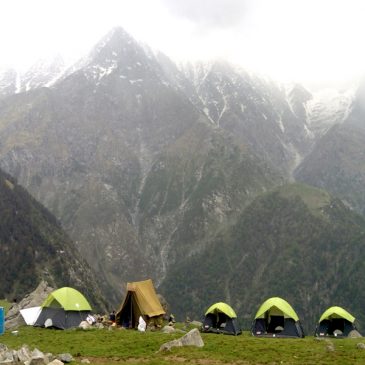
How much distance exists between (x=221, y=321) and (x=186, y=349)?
67.6ft

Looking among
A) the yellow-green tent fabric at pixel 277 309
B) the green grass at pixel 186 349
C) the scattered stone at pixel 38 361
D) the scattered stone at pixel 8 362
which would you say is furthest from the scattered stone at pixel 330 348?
the scattered stone at pixel 8 362

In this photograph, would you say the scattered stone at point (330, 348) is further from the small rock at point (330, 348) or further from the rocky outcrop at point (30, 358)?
the rocky outcrop at point (30, 358)

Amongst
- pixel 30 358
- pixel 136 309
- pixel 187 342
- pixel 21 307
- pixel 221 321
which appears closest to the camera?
pixel 30 358

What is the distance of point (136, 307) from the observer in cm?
6419

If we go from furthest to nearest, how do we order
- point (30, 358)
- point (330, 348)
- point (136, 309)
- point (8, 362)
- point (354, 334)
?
point (136, 309), point (354, 334), point (330, 348), point (30, 358), point (8, 362)

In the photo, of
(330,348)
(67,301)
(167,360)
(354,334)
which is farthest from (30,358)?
(354,334)

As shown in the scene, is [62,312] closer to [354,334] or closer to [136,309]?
[136,309]

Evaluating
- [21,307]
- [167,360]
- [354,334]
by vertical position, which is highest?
[21,307]

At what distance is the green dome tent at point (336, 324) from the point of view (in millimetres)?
60000

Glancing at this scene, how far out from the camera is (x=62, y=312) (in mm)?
59812

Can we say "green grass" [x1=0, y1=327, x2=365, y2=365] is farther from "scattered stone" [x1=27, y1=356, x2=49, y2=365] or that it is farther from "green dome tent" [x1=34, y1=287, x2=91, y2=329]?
"green dome tent" [x1=34, y1=287, x2=91, y2=329]

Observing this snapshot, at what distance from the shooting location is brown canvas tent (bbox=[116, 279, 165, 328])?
209 ft

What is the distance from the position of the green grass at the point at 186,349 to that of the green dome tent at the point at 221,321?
9999mm

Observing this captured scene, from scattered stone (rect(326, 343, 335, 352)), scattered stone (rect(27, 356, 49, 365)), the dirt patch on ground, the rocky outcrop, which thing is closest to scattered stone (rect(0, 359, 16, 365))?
the rocky outcrop
